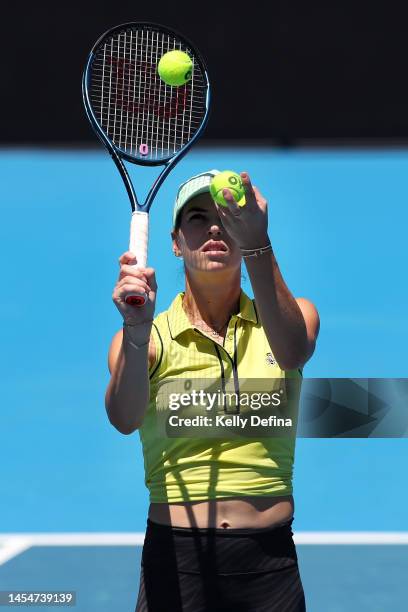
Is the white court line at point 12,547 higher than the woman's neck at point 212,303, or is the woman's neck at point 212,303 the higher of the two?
the woman's neck at point 212,303

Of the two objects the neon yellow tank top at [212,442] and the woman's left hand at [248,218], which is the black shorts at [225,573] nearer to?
the neon yellow tank top at [212,442]

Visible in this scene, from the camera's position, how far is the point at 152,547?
218 cm

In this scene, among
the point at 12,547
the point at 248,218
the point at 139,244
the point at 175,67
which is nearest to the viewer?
the point at 248,218

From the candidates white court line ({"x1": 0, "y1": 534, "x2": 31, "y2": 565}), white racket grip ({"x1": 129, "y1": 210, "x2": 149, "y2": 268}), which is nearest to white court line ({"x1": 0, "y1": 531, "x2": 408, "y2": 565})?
white court line ({"x1": 0, "y1": 534, "x2": 31, "y2": 565})

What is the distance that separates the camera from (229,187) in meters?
1.97

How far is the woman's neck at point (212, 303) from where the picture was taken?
91.7 inches

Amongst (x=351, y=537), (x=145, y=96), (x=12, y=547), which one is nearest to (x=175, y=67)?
(x=145, y=96)

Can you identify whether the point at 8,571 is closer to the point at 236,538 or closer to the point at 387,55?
the point at 236,538

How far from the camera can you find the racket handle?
197 centimetres

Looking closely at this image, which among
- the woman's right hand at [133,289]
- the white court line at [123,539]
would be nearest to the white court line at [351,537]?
the white court line at [123,539]

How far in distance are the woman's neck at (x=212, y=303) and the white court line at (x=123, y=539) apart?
308 centimetres

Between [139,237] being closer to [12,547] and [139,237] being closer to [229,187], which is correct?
[229,187]

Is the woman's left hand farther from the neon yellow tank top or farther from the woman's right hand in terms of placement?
the neon yellow tank top

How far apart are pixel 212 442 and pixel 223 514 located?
0.15m
